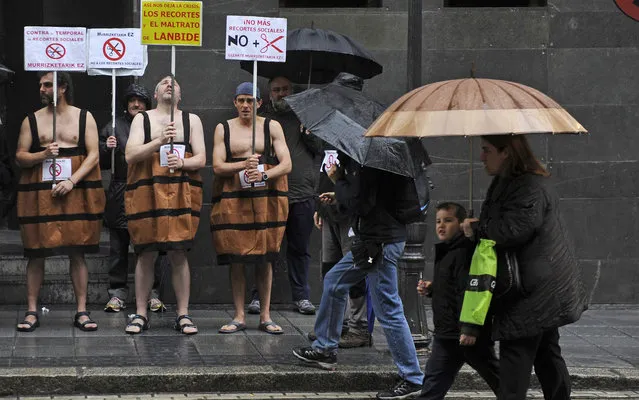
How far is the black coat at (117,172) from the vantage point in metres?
11.2

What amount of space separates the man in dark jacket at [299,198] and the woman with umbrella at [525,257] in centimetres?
498

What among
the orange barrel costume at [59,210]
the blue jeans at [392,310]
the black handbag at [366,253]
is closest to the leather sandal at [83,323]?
the orange barrel costume at [59,210]

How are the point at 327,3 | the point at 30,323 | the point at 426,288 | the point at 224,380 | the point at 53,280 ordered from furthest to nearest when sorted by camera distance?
the point at 327,3
the point at 53,280
the point at 30,323
the point at 224,380
the point at 426,288

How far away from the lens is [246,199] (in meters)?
10.3

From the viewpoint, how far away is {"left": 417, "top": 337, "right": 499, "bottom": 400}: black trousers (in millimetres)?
6793

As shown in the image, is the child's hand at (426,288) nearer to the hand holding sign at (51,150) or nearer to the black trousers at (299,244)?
the hand holding sign at (51,150)

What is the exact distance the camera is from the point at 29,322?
10172mm

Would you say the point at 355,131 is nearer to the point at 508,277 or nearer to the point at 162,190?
the point at 508,277

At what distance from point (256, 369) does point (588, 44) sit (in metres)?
5.43

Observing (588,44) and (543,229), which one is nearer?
(543,229)

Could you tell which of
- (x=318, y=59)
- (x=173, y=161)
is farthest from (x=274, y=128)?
(x=318, y=59)

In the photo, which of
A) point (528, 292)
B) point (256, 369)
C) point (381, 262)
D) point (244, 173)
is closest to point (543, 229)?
point (528, 292)

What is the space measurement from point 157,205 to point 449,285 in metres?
3.87

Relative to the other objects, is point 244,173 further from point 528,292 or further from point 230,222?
point 528,292
